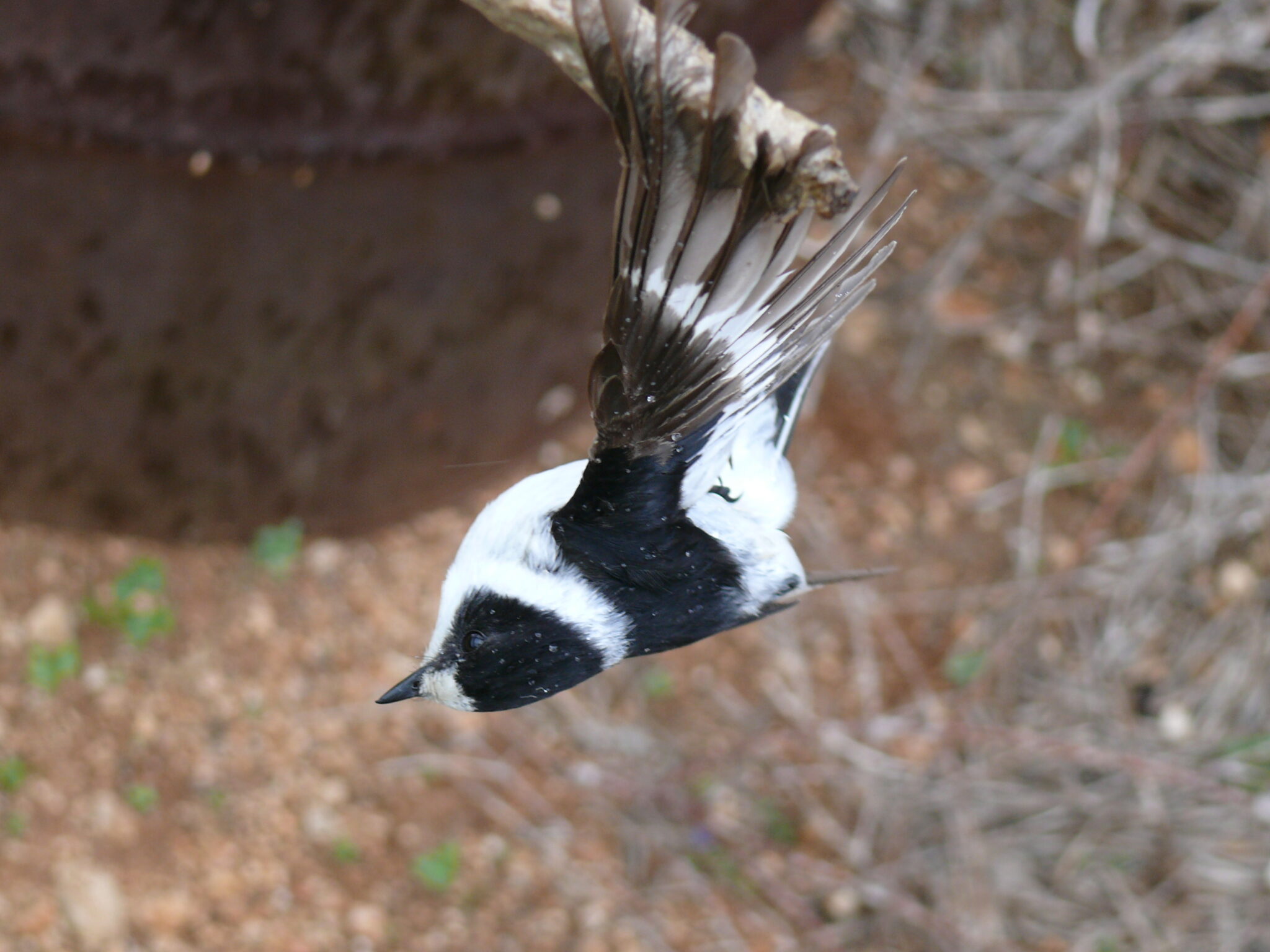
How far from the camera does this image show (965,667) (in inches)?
119

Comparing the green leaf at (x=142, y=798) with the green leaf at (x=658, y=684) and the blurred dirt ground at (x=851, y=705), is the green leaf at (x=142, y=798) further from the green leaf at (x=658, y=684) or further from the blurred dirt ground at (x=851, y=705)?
the green leaf at (x=658, y=684)

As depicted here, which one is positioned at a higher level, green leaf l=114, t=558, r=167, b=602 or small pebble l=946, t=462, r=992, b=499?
small pebble l=946, t=462, r=992, b=499

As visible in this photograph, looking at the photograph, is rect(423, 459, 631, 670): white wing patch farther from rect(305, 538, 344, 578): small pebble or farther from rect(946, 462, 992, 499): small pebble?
rect(946, 462, 992, 499): small pebble

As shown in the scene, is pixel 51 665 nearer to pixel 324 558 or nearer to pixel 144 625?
pixel 144 625

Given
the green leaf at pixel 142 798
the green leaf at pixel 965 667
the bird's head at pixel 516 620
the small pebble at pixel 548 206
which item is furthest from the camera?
the green leaf at pixel 965 667

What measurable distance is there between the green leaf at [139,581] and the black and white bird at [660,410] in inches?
66.9

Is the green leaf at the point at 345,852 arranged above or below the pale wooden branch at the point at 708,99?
below

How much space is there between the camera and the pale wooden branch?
756mm

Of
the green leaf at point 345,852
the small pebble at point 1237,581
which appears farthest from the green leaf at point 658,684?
the small pebble at point 1237,581

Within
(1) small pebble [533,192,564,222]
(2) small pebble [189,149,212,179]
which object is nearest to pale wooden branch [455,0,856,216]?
(2) small pebble [189,149,212,179]

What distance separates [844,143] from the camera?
399 centimetres

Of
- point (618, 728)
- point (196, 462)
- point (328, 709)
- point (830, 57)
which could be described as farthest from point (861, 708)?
point (830, 57)

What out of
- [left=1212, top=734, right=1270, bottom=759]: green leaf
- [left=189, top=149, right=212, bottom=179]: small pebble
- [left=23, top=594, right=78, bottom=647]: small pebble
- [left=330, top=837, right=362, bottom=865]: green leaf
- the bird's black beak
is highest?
[left=189, top=149, right=212, bottom=179]: small pebble

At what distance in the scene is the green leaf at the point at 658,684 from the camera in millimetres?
2908
